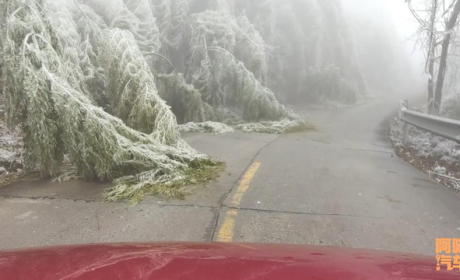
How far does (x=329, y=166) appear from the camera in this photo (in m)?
7.02

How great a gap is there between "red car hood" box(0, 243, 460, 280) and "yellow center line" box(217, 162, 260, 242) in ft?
4.60

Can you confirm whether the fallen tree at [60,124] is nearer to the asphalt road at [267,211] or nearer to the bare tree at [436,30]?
the asphalt road at [267,211]

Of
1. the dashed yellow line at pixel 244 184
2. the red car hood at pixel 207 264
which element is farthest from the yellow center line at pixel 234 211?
the red car hood at pixel 207 264

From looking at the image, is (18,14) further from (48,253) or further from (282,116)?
(282,116)

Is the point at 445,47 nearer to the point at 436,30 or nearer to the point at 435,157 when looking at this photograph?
the point at 436,30

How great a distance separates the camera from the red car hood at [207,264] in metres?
1.78

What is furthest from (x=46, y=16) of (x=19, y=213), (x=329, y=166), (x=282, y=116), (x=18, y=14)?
(x=282, y=116)

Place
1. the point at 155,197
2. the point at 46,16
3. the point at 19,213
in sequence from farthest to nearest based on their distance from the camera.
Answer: the point at 46,16
the point at 155,197
the point at 19,213

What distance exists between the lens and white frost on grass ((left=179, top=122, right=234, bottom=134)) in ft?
36.7

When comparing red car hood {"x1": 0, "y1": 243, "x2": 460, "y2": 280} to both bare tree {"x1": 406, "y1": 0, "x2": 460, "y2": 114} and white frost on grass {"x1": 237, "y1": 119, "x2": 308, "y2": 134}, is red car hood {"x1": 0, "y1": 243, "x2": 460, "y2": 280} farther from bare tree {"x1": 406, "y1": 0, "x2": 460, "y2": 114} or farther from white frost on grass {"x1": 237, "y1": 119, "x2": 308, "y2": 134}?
bare tree {"x1": 406, "y1": 0, "x2": 460, "y2": 114}

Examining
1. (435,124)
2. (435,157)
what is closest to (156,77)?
(435,124)

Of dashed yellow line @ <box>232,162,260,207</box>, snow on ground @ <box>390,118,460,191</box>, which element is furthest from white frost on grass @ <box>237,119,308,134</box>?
dashed yellow line @ <box>232,162,260,207</box>

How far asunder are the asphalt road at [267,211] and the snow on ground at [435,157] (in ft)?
1.55

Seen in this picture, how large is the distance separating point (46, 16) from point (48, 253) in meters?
4.55
